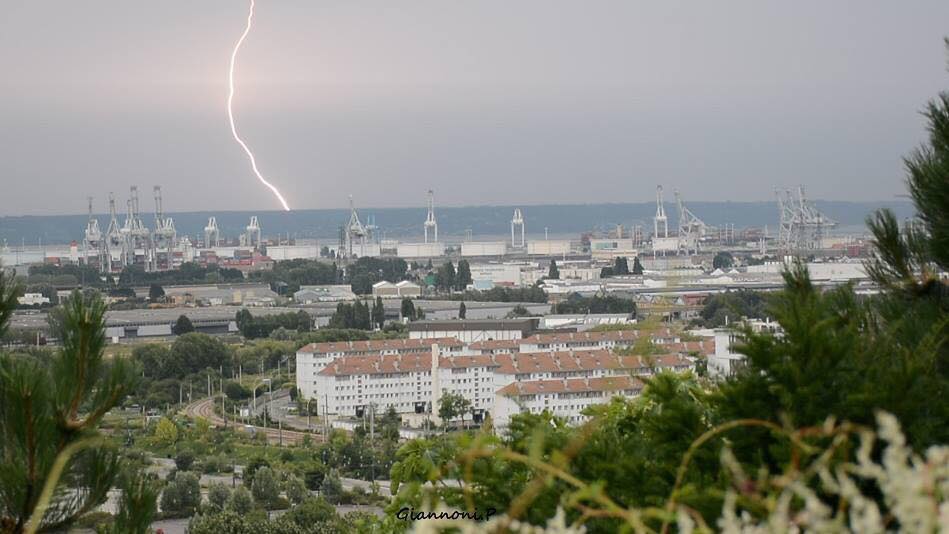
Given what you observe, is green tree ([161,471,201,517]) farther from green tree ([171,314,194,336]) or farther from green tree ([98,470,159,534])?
green tree ([171,314,194,336])

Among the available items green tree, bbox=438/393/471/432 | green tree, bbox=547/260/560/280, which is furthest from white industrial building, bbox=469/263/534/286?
green tree, bbox=438/393/471/432

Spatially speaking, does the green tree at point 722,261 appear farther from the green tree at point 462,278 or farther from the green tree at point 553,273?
the green tree at point 462,278

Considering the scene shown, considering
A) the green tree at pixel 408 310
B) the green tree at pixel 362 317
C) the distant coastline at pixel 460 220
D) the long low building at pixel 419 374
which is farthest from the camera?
the distant coastline at pixel 460 220

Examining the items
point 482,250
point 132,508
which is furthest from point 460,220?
point 132,508

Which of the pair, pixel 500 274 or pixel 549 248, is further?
pixel 549 248

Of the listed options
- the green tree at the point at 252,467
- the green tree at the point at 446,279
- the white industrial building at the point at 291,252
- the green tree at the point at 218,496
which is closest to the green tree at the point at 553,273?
the green tree at the point at 446,279

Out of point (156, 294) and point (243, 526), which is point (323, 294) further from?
point (243, 526)
